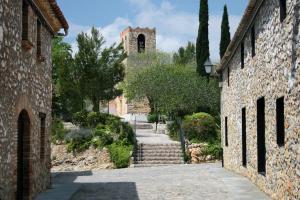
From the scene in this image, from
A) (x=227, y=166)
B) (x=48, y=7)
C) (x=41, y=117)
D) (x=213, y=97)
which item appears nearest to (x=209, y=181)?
(x=227, y=166)

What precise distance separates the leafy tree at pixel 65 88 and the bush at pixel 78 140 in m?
8.00

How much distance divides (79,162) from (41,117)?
41.2ft

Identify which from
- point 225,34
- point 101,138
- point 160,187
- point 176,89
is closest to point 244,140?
point 160,187

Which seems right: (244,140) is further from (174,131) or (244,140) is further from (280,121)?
(174,131)

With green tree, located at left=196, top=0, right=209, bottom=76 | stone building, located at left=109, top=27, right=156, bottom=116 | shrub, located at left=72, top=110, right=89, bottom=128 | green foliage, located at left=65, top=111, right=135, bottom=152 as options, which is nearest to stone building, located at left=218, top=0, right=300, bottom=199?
green foliage, located at left=65, top=111, right=135, bottom=152

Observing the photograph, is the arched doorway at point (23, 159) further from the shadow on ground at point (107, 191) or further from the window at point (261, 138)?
the window at point (261, 138)

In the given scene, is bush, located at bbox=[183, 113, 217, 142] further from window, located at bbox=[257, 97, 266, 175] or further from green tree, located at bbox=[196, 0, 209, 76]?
window, located at bbox=[257, 97, 266, 175]

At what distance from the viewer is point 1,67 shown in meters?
8.73

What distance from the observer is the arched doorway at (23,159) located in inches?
455

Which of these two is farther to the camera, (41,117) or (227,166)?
(227,166)

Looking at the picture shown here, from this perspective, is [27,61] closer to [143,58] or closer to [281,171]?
[281,171]

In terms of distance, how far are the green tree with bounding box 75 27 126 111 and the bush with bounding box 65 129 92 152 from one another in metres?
7.86

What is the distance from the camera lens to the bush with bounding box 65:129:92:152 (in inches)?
1042

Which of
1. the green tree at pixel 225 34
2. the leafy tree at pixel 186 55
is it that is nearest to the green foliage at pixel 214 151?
the green tree at pixel 225 34
